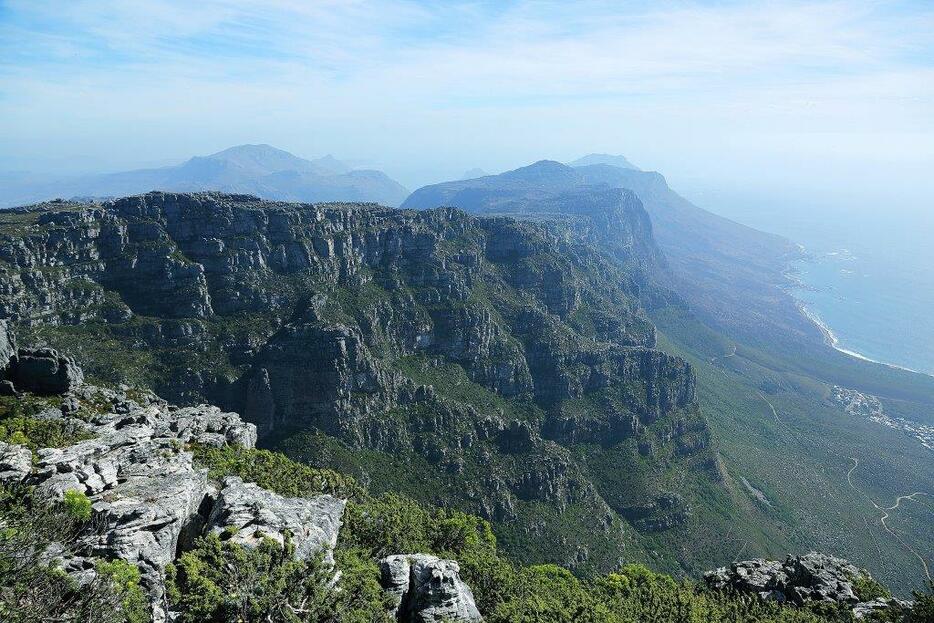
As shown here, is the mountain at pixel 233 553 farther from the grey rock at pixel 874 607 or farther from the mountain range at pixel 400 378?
the mountain range at pixel 400 378

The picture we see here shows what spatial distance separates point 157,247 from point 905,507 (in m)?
269

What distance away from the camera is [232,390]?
5581 inches

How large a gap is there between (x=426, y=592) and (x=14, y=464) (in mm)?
35413

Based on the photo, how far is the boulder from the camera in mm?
81125

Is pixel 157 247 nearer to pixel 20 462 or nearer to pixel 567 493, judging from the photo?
pixel 20 462

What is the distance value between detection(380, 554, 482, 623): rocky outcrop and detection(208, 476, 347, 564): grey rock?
560 centimetres

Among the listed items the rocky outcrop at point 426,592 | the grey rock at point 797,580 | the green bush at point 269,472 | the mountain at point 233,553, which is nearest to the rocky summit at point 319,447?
the rocky outcrop at point 426,592

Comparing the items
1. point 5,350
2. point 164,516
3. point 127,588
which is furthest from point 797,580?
point 5,350

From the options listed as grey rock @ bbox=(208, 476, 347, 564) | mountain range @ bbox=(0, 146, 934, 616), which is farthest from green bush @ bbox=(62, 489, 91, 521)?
mountain range @ bbox=(0, 146, 934, 616)

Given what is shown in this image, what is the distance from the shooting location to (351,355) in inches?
5901

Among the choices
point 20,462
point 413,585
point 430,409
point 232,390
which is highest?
point 20,462

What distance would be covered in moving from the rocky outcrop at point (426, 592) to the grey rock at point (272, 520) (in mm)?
5604

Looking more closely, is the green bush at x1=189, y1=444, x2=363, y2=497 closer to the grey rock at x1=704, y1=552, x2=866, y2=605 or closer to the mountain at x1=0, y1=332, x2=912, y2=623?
the mountain at x1=0, y1=332, x2=912, y2=623

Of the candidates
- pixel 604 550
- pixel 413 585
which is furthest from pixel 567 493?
pixel 413 585
